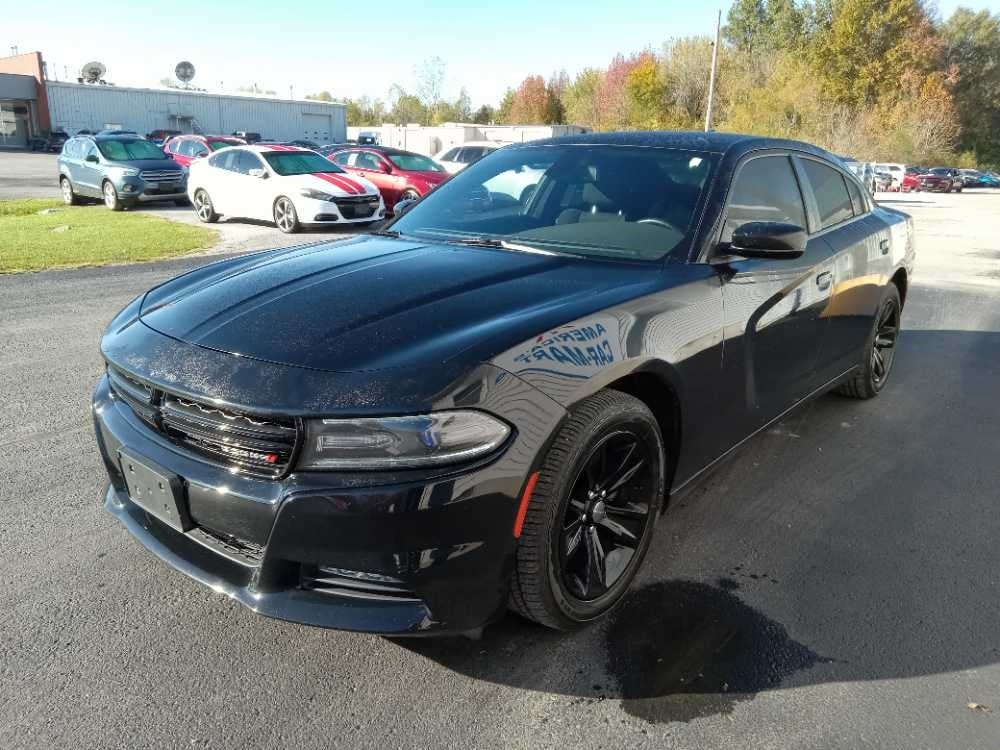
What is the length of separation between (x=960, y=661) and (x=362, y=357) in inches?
85.4

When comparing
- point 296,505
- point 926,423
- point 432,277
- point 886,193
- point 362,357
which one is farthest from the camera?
point 886,193

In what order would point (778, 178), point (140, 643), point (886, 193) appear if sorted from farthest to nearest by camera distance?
point (886, 193) < point (778, 178) < point (140, 643)

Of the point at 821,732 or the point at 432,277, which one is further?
the point at 432,277

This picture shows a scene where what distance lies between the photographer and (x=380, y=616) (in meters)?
2.07

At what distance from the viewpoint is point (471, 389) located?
206cm

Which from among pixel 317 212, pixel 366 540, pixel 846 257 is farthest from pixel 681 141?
pixel 317 212

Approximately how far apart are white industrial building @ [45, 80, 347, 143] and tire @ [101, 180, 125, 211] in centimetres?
4662

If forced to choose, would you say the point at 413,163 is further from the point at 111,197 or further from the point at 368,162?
the point at 111,197

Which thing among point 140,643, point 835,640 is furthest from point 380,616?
point 835,640

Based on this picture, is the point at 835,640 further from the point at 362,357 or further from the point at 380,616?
the point at 362,357

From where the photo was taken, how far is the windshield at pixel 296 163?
46.1ft

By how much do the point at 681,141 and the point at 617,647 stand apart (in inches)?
90.1

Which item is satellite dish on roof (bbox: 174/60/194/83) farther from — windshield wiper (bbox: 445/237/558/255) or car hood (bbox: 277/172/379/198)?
windshield wiper (bbox: 445/237/558/255)

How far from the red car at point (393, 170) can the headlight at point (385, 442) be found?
46.8 ft
